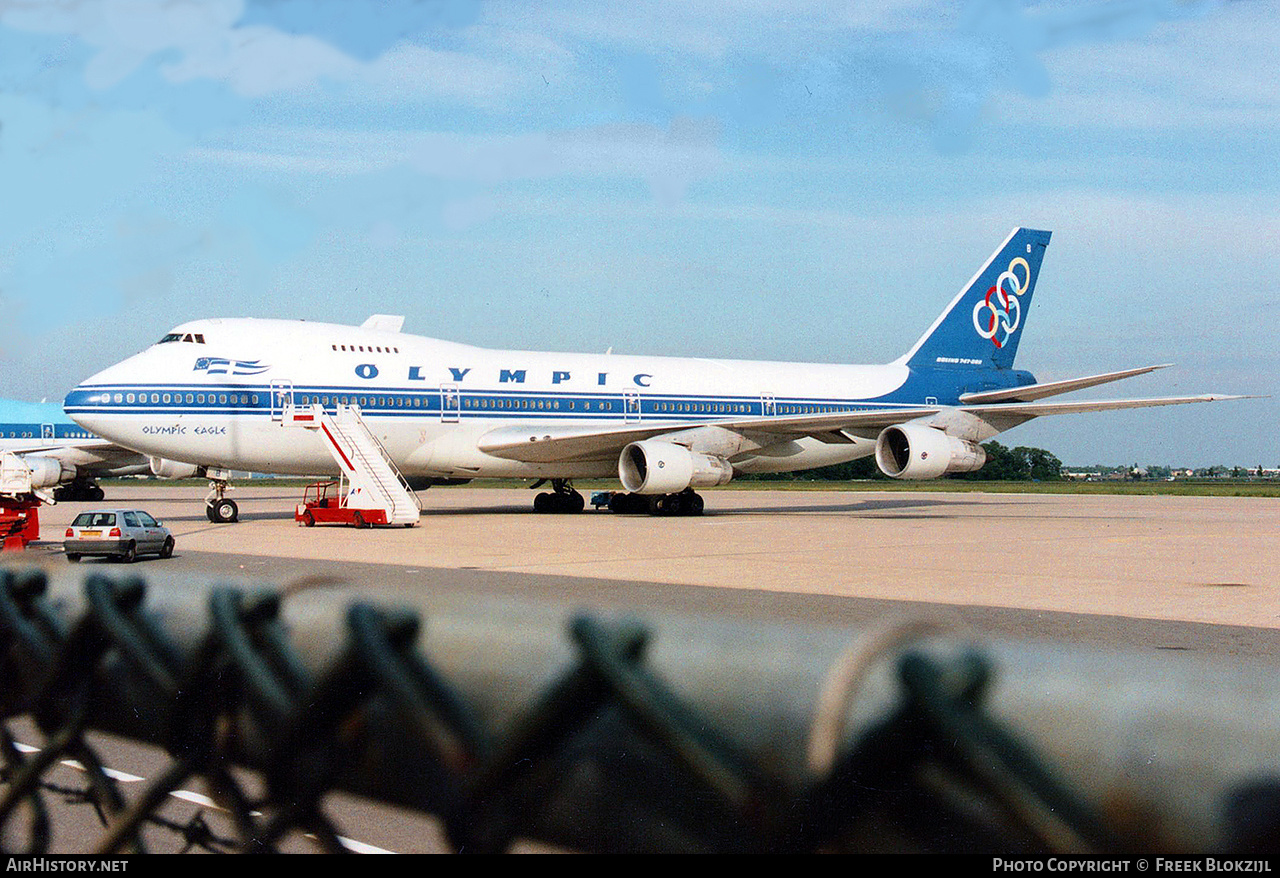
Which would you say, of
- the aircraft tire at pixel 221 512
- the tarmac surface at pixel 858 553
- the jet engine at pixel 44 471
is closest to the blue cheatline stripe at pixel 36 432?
the jet engine at pixel 44 471

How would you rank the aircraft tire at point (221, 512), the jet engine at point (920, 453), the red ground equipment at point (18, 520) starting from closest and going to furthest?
1. the red ground equipment at point (18, 520)
2. the aircraft tire at point (221, 512)
3. the jet engine at point (920, 453)

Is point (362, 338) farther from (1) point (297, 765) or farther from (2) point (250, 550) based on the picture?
(1) point (297, 765)

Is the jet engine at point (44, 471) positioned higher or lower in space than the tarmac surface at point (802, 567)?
higher

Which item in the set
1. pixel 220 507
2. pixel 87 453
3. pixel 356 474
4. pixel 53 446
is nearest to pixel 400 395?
pixel 356 474

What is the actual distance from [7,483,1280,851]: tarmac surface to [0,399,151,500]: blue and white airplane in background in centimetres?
1770

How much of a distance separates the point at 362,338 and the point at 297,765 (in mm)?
30463

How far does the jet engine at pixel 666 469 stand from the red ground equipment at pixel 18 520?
1469cm

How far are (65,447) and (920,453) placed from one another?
122 ft

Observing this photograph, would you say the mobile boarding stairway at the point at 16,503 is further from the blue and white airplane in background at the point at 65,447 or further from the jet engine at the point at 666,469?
the blue and white airplane in background at the point at 65,447

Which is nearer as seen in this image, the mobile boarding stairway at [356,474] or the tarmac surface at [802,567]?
the tarmac surface at [802,567]

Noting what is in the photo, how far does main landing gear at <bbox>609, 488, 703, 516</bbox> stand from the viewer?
34219 mm

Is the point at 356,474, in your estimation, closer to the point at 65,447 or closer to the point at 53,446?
the point at 65,447

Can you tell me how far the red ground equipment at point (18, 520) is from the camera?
21.0 metres

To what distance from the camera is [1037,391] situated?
3869 centimetres
